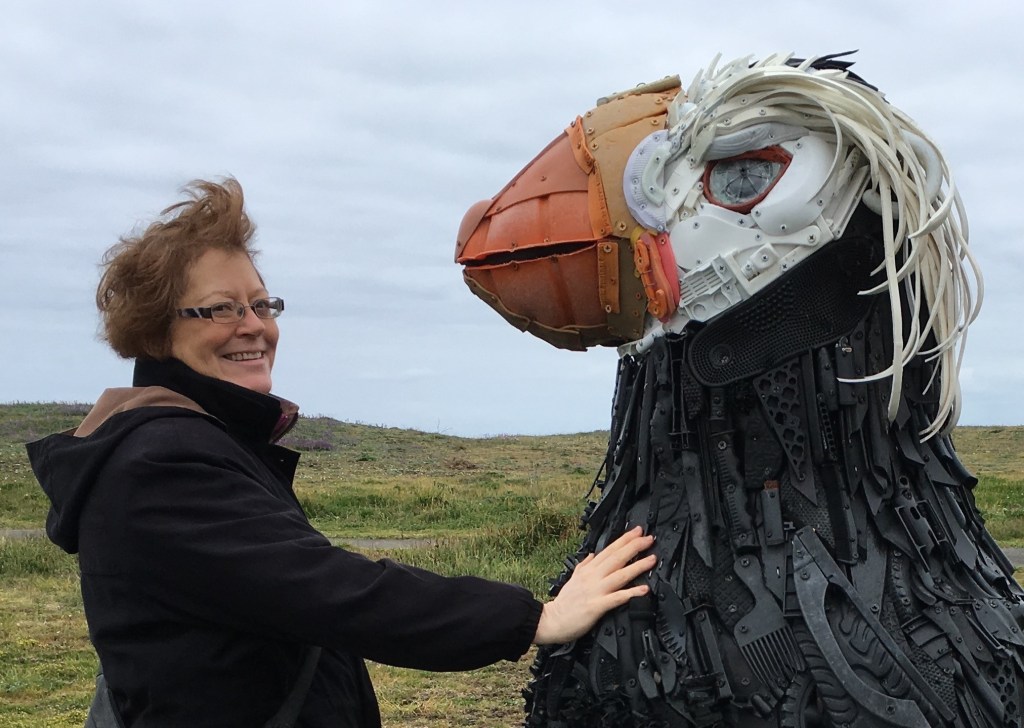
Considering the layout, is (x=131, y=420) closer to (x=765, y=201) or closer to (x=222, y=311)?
(x=222, y=311)

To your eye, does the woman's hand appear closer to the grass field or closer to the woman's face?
the woman's face

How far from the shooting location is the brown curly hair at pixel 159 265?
2.80 m

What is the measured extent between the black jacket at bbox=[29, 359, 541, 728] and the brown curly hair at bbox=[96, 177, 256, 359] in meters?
0.25

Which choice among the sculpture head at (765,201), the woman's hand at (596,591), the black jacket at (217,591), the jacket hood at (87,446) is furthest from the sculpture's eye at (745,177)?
the jacket hood at (87,446)

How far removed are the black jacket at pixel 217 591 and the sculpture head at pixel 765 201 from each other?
31.0 inches

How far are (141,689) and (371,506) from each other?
1330 centimetres

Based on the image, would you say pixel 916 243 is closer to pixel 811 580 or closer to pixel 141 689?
pixel 811 580

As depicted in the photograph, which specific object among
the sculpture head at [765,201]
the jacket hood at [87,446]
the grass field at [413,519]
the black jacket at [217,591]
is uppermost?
the sculpture head at [765,201]

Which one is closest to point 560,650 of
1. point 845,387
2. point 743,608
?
point 743,608

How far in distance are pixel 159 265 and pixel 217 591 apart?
2.77ft

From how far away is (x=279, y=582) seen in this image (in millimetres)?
2439

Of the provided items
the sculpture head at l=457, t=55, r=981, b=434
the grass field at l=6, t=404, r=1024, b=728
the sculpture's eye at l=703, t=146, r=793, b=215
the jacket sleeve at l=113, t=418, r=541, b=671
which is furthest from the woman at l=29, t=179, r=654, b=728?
the grass field at l=6, t=404, r=1024, b=728

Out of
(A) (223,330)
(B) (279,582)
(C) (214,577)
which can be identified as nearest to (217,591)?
(C) (214,577)

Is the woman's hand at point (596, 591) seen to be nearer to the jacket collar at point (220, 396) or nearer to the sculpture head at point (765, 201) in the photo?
the sculpture head at point (765, 201)
